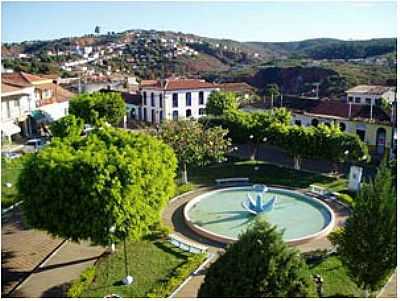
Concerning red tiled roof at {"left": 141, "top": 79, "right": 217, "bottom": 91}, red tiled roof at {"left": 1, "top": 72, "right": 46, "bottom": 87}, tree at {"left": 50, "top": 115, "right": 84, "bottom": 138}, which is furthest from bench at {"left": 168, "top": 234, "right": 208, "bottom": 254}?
red tiled roof at {"left": 141, "top": 79, "right": 217, "bottom": 91}

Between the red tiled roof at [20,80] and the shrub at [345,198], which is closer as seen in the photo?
the shrub at [345,198]

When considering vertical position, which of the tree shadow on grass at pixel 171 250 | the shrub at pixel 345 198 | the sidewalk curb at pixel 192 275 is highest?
the shrub at pixel 345 198

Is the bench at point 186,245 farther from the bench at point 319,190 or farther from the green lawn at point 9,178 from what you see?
the bench at point 319,190

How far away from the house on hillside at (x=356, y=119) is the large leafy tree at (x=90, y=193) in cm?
2273

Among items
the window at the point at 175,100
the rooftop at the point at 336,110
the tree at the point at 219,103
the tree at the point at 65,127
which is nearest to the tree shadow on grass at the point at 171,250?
the tree at the point at 65,127

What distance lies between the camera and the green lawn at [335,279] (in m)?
14.2

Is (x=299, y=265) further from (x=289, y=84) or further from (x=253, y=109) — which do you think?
(x=289, y=84)

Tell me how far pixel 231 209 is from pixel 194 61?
91.1 metres

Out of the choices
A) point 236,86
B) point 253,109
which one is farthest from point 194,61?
point 253,109

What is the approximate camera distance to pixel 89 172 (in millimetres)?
13695

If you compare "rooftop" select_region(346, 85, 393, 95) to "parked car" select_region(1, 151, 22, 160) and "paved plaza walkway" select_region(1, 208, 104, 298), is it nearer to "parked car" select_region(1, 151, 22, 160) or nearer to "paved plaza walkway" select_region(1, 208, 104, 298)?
"parked car" select_region(1, 151, 22, 160)

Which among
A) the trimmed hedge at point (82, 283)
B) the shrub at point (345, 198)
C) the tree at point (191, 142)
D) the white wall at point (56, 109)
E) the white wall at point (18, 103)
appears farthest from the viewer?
the white wall at point (56, 109)

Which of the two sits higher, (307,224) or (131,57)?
(131,57)

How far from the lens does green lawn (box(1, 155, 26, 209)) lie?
2186 centimetres
